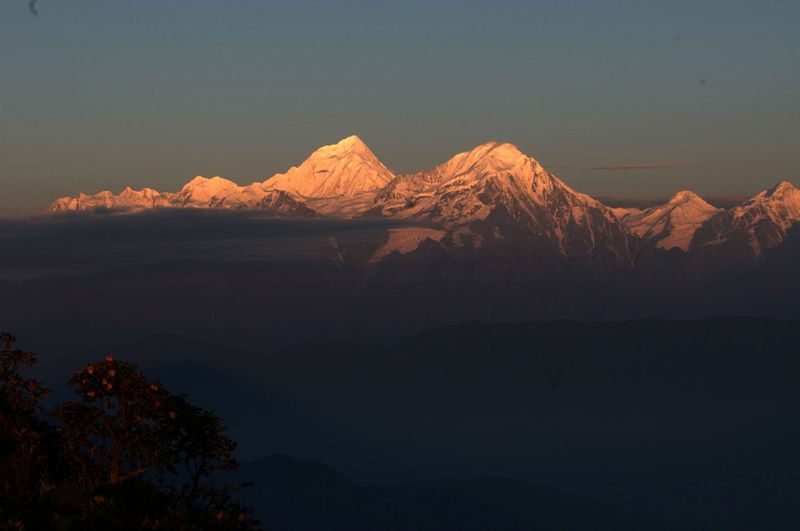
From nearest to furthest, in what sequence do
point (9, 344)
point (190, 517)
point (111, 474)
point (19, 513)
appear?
point (19, 513) → point (190, 517) → point (111, 474) → point (9, 344)

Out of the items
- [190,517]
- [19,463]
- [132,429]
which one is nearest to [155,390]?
[132,429]

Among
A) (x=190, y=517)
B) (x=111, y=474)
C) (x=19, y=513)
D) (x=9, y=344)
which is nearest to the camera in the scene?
(x=19, y=513)

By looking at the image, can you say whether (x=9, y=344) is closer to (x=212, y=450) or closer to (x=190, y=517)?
(x=212, y=450)

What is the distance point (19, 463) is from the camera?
81.4 meters

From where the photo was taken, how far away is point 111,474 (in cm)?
7838

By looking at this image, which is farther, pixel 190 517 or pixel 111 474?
pixel 111 474

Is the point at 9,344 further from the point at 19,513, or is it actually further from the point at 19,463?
the point at 19,513

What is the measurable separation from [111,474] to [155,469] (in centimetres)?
250

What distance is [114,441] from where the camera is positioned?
80.8 metres

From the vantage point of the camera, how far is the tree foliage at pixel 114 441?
75312mm

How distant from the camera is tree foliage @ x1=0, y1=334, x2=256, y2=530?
247 feet

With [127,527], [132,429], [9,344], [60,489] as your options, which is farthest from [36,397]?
[127,527]

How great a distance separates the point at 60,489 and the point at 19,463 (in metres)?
13.6

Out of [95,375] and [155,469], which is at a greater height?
[95,375]
